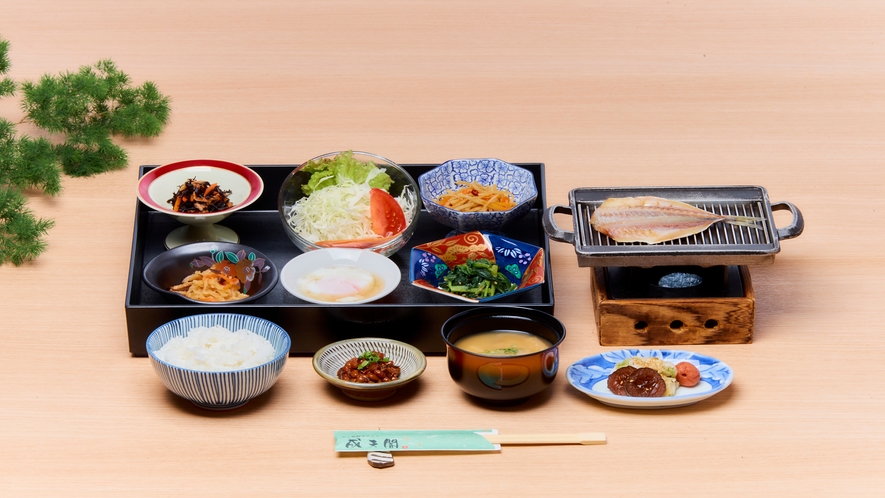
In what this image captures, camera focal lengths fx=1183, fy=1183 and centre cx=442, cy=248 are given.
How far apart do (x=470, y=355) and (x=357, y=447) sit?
16.3 inches

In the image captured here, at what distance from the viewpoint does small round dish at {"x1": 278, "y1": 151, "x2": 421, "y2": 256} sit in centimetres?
414

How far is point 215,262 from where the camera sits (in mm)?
3996

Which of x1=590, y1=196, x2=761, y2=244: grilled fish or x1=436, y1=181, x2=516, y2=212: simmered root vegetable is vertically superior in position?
x1=436, y1=181, x2=516, y2=212: simmered root vegetable

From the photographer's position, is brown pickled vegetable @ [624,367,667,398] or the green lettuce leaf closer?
brown pickled vegetable @ [624,367,667,398]

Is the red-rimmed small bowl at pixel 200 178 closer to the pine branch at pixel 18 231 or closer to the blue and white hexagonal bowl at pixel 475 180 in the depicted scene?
the pine branch at pixel 18 231

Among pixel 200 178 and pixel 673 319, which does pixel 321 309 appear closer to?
pixel 200 178

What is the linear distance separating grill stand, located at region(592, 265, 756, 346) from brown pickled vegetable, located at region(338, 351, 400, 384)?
73 centimetres

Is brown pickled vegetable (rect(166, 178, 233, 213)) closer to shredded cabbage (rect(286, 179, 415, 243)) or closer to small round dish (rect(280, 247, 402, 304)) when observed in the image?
shredded cabbage (rect(286, 179, 415, 243))

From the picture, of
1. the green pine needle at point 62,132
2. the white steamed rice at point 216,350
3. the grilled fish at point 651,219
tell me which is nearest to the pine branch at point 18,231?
the green pine needle at point 62,132

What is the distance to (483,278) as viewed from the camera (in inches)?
154

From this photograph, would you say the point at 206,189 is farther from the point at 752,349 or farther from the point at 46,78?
the point at 752,349

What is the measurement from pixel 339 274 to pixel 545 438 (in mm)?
969

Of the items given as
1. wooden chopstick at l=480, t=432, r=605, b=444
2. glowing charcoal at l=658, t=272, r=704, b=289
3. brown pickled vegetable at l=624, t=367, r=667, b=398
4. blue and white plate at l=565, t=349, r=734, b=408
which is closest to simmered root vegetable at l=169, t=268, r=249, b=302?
wooden chopstick at l=480, t=432, r=605, b=444

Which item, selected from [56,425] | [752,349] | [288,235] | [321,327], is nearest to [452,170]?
[288,235]
